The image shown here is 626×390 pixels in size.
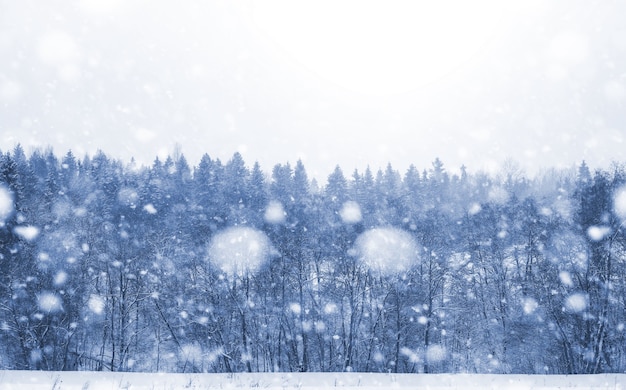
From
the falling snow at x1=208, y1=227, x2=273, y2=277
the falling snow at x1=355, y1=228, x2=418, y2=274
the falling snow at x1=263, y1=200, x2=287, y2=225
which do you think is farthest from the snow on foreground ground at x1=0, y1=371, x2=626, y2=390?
the falling snow at x1=263, y1=200, x2=287, y2=225

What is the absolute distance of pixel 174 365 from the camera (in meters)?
33.9

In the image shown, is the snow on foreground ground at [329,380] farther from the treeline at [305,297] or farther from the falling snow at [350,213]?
the falling snow at [350,213]

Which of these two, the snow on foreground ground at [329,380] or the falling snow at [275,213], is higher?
the falling snow at [275,213]

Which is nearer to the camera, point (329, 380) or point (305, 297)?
point (329, 380)

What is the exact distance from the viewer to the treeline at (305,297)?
3006cm

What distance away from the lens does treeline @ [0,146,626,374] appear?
3006 cm

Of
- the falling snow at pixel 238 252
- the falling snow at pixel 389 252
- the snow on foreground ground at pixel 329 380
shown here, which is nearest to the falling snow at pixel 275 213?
the falling snow at pixel 238 252

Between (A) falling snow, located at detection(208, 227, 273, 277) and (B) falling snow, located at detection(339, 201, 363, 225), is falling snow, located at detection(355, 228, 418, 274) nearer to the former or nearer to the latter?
(B) falling snow, located at detection(339, 201, 363, 225)

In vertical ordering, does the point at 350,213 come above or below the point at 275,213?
above

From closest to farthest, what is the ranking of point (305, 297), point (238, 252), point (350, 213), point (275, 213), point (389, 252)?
point (238, 252) → point (389, 252) → point (305, 297) → point (275, 213) → point (350, 213)

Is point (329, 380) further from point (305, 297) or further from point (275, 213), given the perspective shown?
point (275, 213)

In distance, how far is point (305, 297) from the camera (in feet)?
122

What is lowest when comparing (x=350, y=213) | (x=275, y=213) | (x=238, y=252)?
(x=238, y=252)

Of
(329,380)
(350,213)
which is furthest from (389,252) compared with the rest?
(329,380)
